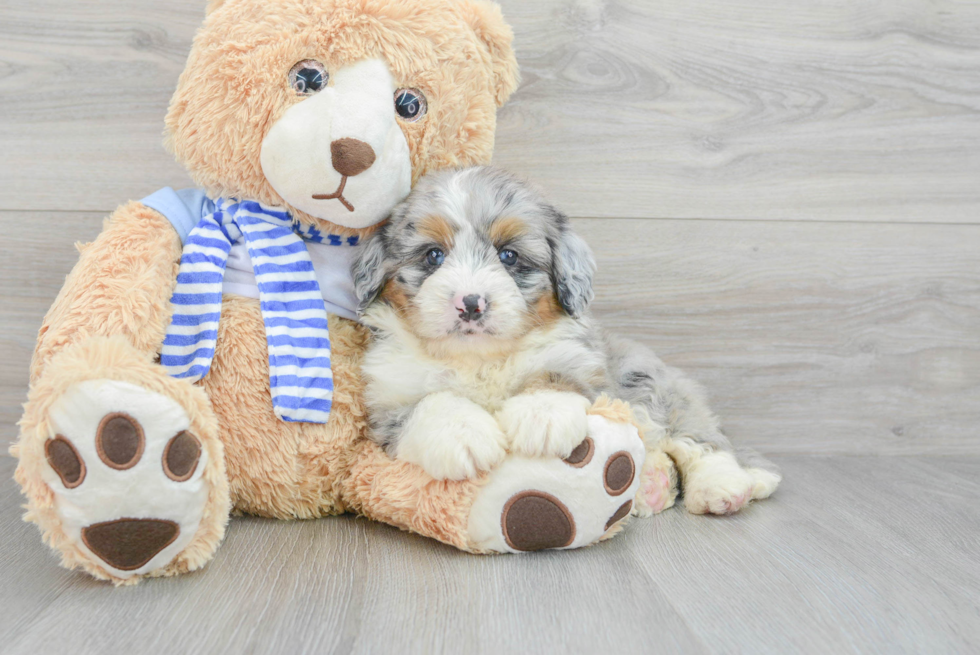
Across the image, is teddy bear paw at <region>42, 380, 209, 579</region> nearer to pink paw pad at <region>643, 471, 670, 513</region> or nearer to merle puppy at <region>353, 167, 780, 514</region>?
merle puppy at <region>353, 167, 780, 514</region>

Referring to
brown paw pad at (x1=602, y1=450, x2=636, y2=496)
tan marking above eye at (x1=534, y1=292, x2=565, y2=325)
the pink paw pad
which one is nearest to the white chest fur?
tan marking above eye at (x1=534, y1=292, x2=565, y2=325)

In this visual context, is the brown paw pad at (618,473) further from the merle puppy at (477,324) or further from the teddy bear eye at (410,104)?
the teddy bear eye at (410,104)

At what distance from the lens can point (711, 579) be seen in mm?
1478

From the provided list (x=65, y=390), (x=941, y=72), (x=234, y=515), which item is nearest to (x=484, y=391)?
(x=234, y=515)

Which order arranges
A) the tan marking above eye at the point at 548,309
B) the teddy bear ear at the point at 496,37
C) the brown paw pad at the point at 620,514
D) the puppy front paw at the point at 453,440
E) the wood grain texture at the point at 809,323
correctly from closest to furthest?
the puppy front paw at the point at 453,440, the brown paw pad at the point at 620,514, the tan marking above eye at the point at 548,309, the teddy bear ear at the point at 496,37, the wood grain texture at the point at 809,323

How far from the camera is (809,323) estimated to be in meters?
2.47

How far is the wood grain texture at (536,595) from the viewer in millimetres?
1214

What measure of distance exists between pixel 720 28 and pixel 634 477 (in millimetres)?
1517

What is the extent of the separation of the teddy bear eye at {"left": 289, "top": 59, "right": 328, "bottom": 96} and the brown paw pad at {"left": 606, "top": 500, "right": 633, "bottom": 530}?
1109 mm

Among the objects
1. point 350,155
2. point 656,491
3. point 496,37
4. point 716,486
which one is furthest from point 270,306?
Answer: point 716,486

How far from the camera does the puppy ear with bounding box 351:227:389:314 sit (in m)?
1.68

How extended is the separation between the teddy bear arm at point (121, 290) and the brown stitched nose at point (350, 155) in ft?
1.43

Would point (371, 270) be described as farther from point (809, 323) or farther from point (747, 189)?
point (809, 323)

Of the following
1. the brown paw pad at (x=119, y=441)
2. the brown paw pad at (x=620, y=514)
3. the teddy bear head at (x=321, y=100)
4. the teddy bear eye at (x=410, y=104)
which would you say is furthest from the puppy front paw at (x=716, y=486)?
the brown paw pad at (x=119, y=441)
